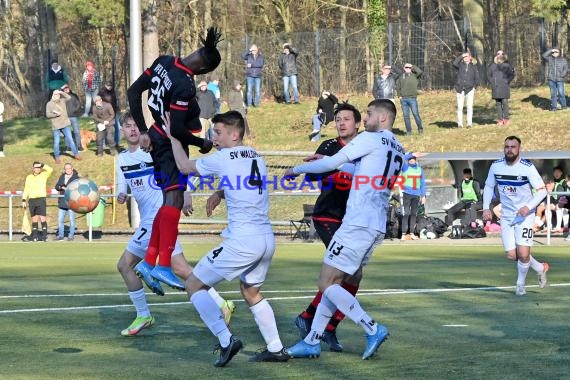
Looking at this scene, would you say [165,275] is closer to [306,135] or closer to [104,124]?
[104,124]

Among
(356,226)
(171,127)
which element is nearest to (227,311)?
(171,127)

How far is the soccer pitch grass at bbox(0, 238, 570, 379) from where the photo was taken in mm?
9133

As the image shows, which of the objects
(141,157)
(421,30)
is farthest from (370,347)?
(421,30)

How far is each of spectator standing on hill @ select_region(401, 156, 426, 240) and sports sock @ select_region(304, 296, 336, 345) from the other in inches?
699

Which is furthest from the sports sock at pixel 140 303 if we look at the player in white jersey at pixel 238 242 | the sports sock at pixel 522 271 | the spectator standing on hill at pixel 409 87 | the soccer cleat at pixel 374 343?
the spectator standing on hill at pixel 409 87

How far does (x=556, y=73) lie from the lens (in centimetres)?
3634

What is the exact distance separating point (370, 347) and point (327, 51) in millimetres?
40278

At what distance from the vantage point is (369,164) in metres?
9.89

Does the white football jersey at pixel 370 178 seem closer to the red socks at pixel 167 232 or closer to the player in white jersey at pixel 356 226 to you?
the player in white jersey at pixel 356 226

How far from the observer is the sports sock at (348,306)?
967cm

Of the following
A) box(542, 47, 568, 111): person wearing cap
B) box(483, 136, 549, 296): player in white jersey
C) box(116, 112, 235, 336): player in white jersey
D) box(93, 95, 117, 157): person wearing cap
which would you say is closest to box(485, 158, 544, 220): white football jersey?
box(483, 136, 549, 296): player in white jersey

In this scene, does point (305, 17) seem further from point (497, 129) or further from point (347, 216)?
point (347, 216)

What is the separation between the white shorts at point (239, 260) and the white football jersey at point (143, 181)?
2.54 m

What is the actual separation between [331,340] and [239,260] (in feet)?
4.62
